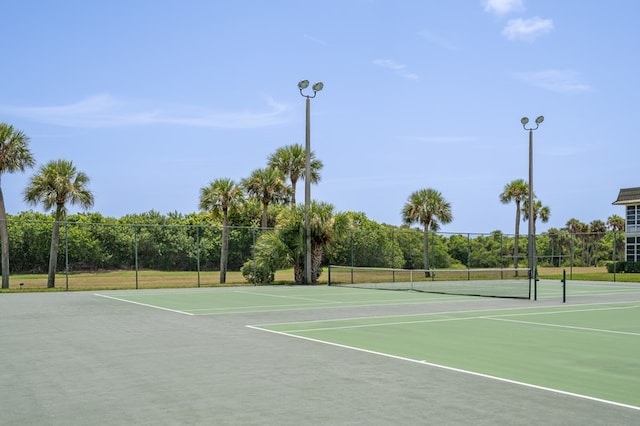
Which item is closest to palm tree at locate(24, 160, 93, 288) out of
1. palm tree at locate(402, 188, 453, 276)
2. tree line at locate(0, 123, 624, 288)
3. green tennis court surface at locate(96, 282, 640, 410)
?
tree line at locate(0, 123, 624, 288)

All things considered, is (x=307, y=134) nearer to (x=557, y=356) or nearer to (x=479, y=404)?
(x=557, y=356)

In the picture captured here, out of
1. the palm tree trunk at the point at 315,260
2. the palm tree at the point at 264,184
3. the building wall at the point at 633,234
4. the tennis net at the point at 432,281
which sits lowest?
the tennis net at the point at 432,281

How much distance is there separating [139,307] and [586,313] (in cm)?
1177

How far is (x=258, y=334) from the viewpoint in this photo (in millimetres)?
12539

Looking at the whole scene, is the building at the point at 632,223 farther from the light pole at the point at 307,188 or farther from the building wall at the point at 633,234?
the light pole at the point at 307,188

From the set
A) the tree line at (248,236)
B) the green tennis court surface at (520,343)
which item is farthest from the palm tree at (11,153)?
the green tennis court surface at (520,343)

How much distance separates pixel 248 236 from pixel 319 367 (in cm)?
4252

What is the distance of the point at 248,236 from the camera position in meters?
51.1

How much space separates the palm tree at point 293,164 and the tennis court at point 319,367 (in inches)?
1319

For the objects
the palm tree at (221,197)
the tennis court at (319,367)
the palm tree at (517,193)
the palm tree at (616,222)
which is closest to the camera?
the tennis court at (319,367)

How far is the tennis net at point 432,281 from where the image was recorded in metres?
27.3

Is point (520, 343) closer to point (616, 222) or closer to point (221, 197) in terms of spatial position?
point (221, 197)

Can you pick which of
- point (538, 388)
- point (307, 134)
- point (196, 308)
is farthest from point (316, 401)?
point (307, 134)

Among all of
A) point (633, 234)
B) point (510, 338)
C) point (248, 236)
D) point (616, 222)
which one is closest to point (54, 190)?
point (248, 236)
